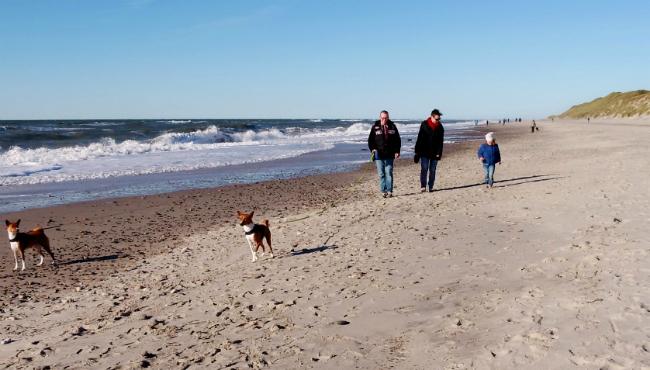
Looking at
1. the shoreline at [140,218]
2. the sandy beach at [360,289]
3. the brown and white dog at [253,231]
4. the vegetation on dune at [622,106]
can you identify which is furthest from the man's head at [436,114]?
the vegetation on dune at [622,106]

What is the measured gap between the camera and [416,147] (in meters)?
12.2

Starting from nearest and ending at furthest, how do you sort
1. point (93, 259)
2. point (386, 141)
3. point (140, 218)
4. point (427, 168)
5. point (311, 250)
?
point (311, 250) → point (93, 259) → point (140, 218) → point (386, 141) → point (427, 168)

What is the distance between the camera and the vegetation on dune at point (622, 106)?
239 ft

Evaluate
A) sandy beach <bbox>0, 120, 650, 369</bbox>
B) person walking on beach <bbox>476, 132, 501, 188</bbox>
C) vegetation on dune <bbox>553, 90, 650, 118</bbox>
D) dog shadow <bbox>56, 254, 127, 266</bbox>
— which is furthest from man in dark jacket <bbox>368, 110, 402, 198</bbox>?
vegetation on dune <bbox>553, 90, 650, 118</bbox>

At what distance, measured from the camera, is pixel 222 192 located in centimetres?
1508

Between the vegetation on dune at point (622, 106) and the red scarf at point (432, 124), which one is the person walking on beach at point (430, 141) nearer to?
the red scarf at point (432, 124)

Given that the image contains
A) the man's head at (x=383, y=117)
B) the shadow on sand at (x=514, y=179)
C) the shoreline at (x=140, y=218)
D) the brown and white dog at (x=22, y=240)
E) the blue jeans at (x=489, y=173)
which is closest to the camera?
the brown and white dog at (x=22, y=240)

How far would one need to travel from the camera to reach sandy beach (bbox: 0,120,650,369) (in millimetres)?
3949

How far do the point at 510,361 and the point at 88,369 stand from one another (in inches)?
130

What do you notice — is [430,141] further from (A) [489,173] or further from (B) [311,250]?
(B) [311,250]

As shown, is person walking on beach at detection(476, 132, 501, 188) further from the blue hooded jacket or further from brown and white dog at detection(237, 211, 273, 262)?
brown and white dog at detection(237, 211, 273, 262)

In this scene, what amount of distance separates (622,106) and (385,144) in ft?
281

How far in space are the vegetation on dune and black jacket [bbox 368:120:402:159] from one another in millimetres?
69653

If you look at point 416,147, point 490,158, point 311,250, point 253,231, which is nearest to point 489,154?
point 490,158
